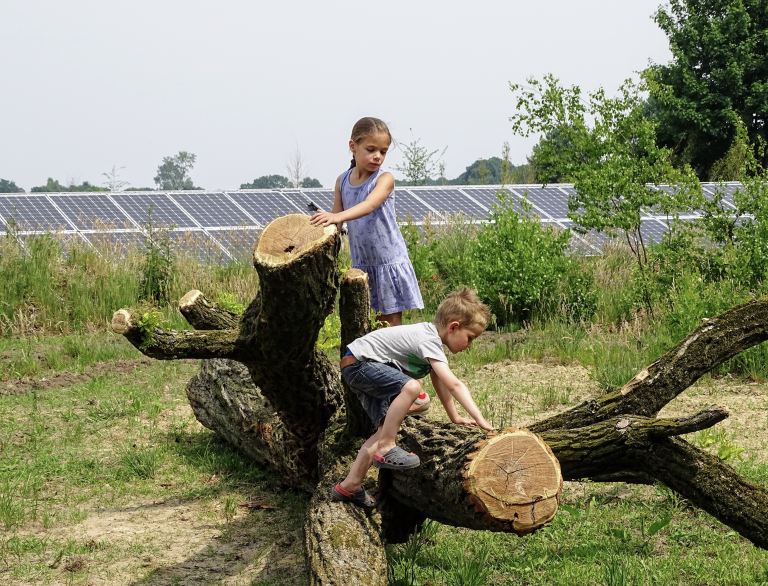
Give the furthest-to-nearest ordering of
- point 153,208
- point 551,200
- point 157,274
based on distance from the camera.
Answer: point 551,200
point 153,208
point 157,274

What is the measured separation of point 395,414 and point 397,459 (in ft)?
0.65

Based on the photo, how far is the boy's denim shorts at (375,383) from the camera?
3.67 metres

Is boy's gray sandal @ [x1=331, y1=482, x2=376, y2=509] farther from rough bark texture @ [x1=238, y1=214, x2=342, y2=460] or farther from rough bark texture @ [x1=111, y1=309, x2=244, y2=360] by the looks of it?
rough bark texture @ [x1=111, y1=309, x2=244, y2=360]

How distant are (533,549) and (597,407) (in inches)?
30.9

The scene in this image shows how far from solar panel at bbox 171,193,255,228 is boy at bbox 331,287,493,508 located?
1083cm

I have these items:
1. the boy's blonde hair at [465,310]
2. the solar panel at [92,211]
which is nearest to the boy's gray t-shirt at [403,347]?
the boy's blonde hair at [465,310]

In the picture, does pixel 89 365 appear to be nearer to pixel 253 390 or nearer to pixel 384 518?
pixel 253 390

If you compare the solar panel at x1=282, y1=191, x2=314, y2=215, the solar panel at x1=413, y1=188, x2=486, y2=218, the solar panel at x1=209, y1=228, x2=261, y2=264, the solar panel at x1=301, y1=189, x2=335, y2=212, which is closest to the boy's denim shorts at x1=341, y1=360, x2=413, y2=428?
the solar panel at x1=209, y1=228, x2=261, y2=264

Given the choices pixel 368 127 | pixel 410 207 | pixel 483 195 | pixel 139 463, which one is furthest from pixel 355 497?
pixel 483 195

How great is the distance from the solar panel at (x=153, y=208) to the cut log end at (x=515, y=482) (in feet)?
37.8

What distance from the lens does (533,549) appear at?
158 inches

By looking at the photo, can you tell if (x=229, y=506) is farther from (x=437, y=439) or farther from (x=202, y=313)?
(x=437, y=439)

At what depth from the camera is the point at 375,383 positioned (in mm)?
3689

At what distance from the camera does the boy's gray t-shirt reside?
3691mm
